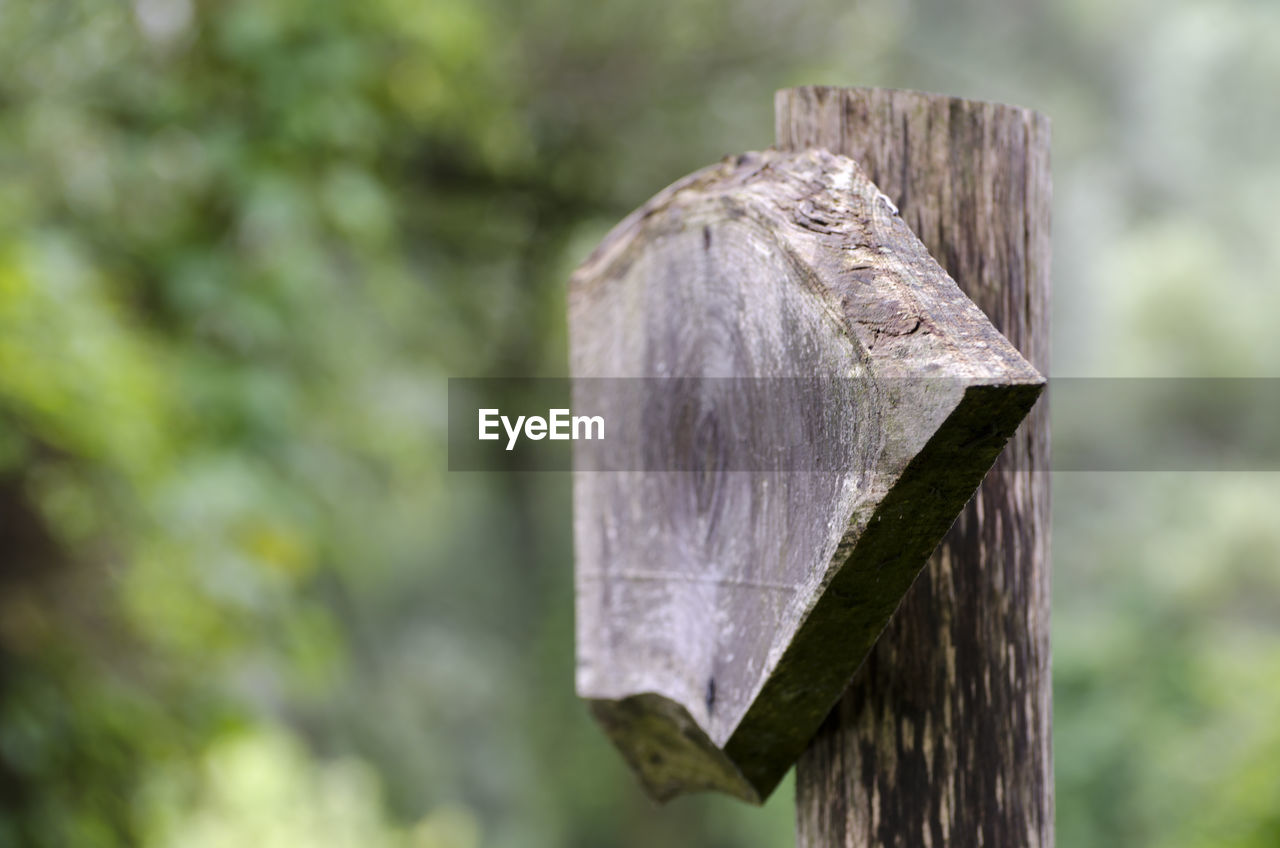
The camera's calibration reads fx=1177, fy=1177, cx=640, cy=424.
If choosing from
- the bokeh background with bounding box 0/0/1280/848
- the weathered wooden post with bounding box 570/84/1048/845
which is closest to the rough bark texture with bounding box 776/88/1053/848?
the weathered wooden post with bounding box 570/84/1048/845

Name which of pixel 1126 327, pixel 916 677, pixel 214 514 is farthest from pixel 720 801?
pixel 916 677

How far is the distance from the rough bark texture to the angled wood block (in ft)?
0.15

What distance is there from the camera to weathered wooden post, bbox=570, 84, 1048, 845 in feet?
1.81

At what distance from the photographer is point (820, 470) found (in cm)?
60

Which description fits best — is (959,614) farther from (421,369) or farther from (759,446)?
(421,369)

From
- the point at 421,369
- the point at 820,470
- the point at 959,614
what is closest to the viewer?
the point at 820,470

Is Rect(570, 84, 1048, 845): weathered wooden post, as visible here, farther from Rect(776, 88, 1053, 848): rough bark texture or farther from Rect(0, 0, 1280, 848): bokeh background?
Rect(0, 0, 1280, 848): bokeh background

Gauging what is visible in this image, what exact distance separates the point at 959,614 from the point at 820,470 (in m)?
0.17

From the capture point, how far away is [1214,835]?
257 centimetres

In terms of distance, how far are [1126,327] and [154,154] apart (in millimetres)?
3236

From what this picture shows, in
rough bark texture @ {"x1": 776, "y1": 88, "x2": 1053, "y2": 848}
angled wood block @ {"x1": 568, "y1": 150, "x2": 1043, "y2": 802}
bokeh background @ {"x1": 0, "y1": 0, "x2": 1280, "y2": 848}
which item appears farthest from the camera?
bokeh background @ {"x1": 0, "y1": 0, "x2": 1280, "y2": 848}

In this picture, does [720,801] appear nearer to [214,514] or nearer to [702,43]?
[702,43]

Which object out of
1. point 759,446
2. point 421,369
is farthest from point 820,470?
point 421,369

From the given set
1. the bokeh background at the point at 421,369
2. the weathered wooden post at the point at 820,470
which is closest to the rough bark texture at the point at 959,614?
the weathered wooden post at the point at 820,470
